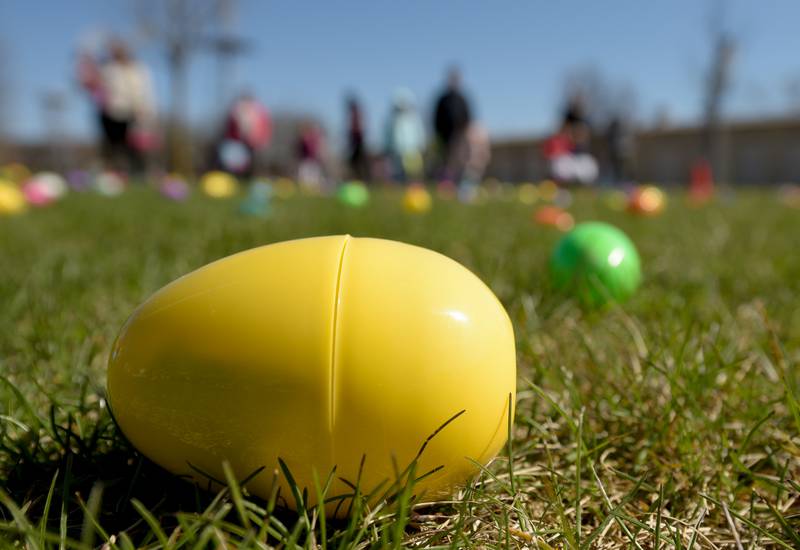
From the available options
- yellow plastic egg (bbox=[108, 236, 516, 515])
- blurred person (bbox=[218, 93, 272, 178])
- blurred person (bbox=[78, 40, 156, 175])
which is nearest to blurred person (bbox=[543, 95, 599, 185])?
blurred person (bbox=[218, 93, 272, 178])

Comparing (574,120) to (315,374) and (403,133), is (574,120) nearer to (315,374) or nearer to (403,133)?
(403,133)

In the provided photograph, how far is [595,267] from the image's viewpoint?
2.36 metres

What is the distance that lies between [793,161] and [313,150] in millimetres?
25412

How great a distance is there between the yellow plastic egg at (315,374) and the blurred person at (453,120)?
11771 mm

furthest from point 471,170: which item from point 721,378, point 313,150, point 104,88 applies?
point 721,378

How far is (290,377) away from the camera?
1028 millimetres

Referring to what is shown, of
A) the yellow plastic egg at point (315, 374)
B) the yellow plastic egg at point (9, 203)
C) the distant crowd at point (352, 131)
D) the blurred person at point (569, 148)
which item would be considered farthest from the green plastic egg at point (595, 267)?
the blurred person at point (569, 148)

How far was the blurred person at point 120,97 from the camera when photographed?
10.3m

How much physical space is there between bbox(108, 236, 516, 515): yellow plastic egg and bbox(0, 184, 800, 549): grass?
0.06 meters

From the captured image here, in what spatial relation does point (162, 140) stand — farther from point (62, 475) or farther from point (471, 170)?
point (62, 475)

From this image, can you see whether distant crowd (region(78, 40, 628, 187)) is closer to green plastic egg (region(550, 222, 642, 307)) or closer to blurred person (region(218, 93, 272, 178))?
blurred person (region(218, 93, 272, 178))

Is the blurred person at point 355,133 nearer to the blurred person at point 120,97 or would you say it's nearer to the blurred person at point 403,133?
the blurred person at point 403,133

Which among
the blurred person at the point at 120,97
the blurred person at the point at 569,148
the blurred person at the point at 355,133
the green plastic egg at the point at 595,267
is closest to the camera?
the green plastic egg at the point at 595,267

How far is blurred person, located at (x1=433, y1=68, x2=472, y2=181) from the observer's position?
41.2ft
